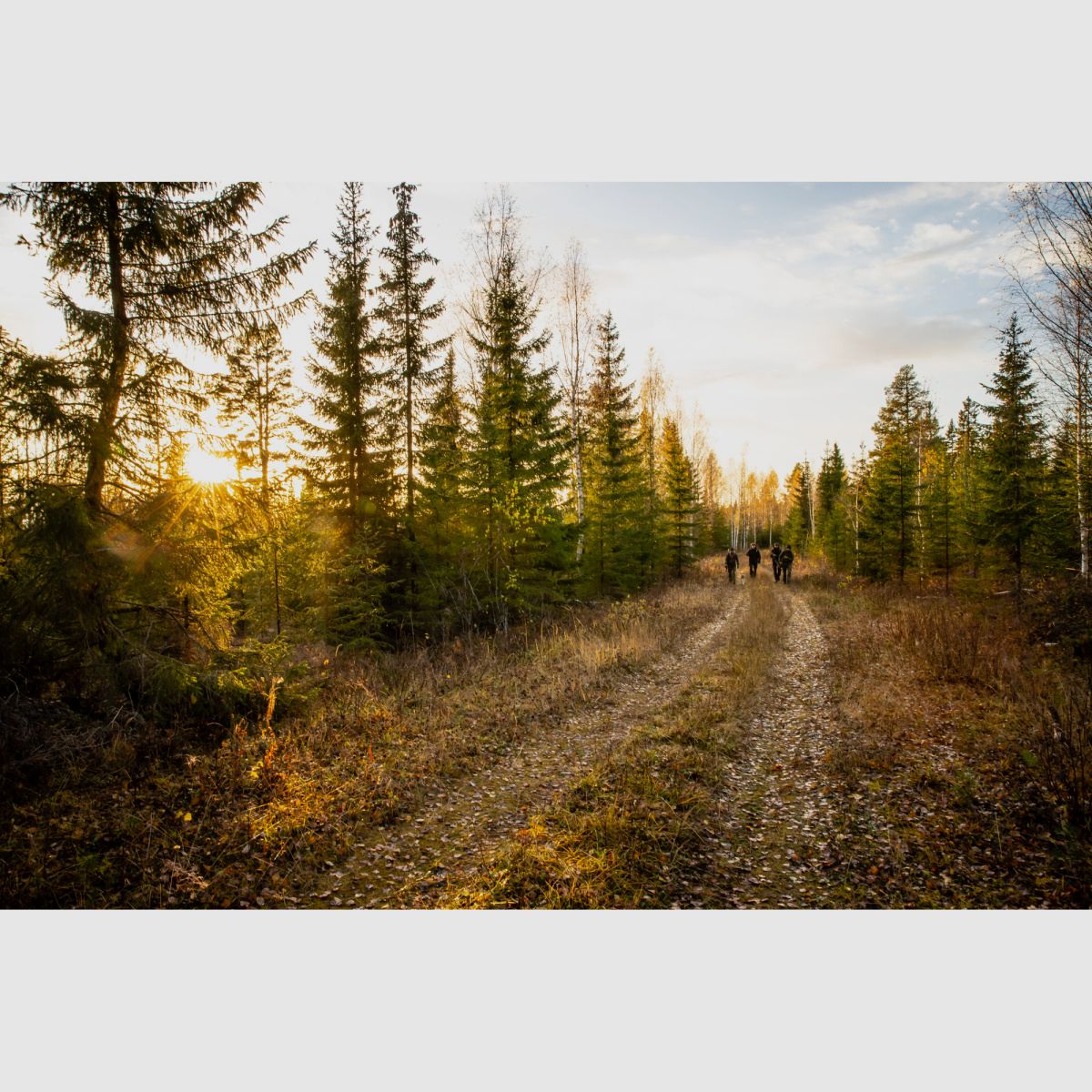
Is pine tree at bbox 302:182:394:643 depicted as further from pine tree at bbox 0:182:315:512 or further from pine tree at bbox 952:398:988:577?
pine tree at bbox 952:398:988:577

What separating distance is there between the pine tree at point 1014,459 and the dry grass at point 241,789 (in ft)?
45.9

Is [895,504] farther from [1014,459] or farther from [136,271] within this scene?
[136,271]

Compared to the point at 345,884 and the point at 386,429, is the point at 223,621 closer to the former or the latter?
the point at 345,884

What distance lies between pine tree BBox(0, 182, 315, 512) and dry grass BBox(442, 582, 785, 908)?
5920 millimetres

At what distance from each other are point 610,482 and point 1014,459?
11.8 metres

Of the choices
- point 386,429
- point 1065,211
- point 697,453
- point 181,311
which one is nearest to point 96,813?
point 181,311

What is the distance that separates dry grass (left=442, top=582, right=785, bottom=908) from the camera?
380 centimetres

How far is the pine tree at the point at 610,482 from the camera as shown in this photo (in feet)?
59.0

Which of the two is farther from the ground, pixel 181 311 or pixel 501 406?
pixel 501 406

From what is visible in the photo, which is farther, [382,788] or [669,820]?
[382,788]

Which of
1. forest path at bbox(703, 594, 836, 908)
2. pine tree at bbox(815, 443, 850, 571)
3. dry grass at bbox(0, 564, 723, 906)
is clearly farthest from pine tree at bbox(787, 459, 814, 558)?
dry grass at bbox(0, 564, 723, 906)

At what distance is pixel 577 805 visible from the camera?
4992 mm

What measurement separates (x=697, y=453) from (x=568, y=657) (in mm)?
29521

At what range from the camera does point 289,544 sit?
9.98m
